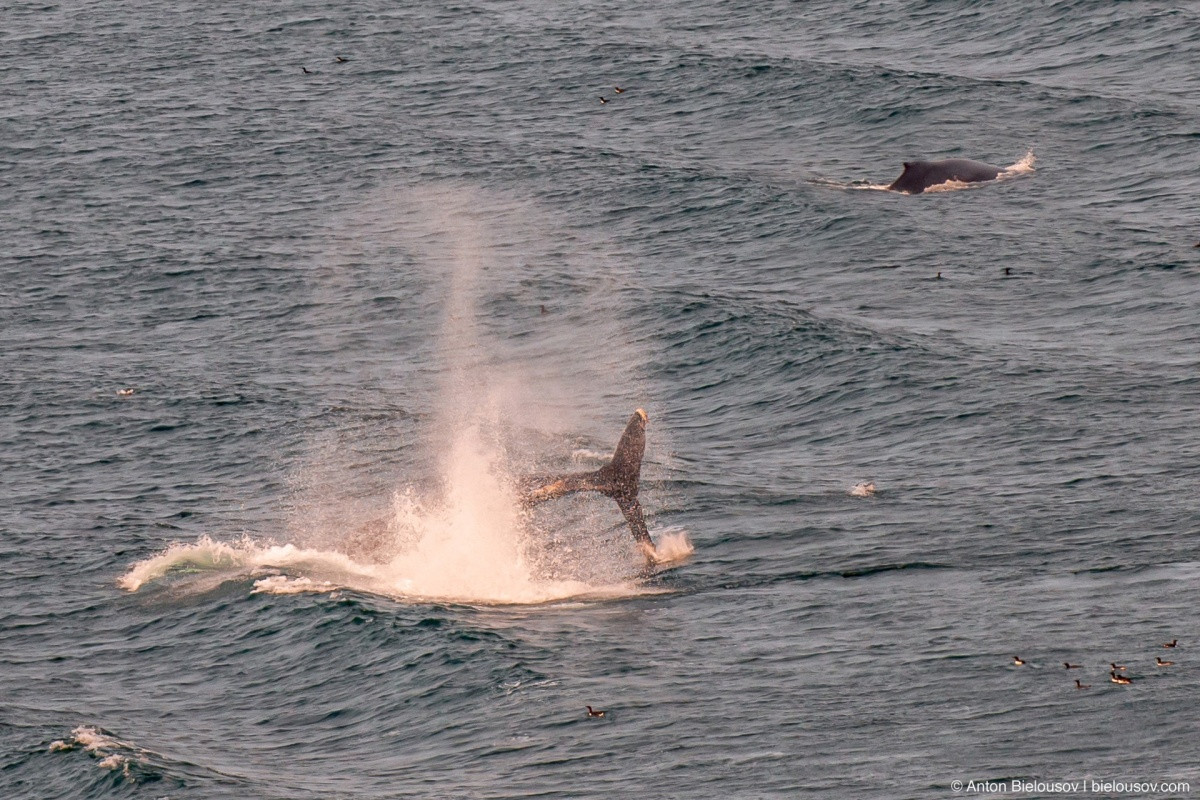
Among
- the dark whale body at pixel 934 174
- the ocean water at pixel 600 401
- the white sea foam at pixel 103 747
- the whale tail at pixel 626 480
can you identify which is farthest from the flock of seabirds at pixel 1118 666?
the dark whale body at pixel 934 174

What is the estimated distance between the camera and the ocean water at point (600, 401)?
145ft

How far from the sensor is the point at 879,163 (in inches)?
3799

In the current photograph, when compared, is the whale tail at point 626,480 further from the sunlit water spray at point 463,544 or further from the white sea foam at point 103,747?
the white sea foam at point 103,747

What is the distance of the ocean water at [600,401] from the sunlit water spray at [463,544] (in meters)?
0.23

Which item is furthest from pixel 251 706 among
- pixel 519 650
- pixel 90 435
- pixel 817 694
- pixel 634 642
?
pixel 90 435

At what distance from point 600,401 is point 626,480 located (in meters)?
18.5

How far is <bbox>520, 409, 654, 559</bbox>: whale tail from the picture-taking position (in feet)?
172

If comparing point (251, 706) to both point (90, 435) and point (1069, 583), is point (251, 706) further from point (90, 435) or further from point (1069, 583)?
point (90, 435)

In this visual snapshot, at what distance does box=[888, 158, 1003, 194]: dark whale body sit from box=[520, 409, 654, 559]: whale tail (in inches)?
1668

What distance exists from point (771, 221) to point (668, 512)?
34779mm

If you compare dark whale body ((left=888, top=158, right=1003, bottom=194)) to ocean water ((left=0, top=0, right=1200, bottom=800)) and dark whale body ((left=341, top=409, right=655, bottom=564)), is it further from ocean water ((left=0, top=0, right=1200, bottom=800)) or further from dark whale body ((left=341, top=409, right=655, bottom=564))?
dark whale body ((left=341, top=409, right=655, bottom=564))

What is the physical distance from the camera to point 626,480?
52.8 metres

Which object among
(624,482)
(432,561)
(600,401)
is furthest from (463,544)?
(600,401)

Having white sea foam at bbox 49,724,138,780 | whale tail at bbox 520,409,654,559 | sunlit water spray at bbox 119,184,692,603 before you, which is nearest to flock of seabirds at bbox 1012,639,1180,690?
sunlit water spray at bbox 119,184,692,603
